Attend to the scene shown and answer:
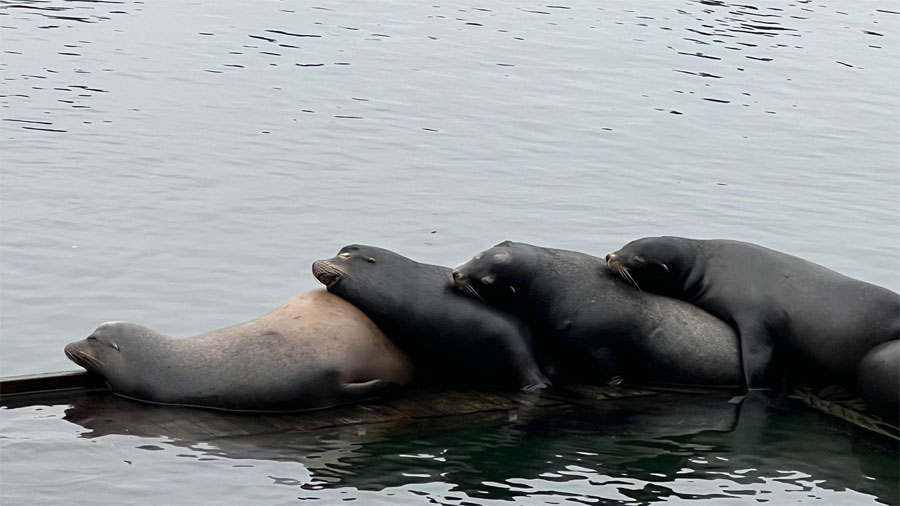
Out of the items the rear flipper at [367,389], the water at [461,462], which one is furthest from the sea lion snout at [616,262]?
the rear flipper at [367,389]

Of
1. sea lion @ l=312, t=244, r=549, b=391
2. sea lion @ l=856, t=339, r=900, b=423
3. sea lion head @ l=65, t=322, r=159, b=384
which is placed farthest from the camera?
sea lion @ l=312, t=244, r=549, b=391

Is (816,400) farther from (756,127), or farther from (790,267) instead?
(756,127)

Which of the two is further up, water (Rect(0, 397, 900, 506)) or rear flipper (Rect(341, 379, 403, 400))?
rear flipper (Rect(341, 379, 403, 400))

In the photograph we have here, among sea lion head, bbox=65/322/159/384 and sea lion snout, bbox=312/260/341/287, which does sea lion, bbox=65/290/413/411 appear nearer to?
sea lion head, bbox=65/322/159/384

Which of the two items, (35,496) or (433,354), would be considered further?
(433,354)

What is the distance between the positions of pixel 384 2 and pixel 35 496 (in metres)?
23.3

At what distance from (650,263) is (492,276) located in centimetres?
117

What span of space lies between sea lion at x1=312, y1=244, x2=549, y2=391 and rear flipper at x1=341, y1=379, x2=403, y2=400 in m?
0.39

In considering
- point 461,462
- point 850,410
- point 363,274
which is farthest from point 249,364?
point 850,410

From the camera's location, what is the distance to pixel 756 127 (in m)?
22.3

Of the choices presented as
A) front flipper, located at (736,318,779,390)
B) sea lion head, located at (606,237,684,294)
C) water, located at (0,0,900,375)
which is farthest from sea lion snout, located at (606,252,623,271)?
water, located at (0,0,900,375)

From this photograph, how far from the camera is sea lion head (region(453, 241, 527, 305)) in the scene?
9141mm

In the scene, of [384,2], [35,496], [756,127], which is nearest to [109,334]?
[35,496]

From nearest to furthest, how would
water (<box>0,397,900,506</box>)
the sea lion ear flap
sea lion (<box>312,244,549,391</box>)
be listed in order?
1. water (<box>0,397,900,506</box>)
2. sea lion (<box>312,244,549,391</box>)
3. the sea lion ear flap
